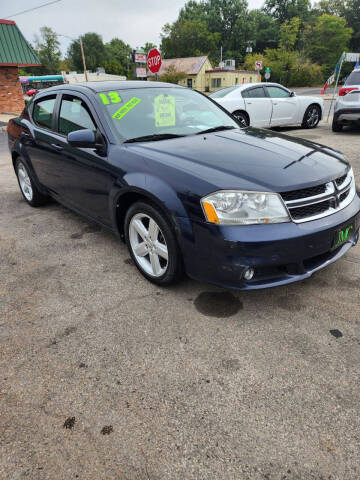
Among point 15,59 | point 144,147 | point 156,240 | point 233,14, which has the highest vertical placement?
point 233,14

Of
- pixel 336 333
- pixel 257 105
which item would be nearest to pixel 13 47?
pixel 257 105

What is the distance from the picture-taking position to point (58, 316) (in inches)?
103

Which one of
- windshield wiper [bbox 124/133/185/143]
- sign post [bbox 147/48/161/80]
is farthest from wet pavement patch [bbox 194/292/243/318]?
sign post [bbox 147/48/161/80]

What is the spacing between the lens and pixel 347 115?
8.91 metres

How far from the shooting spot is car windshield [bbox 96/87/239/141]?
3.12 m

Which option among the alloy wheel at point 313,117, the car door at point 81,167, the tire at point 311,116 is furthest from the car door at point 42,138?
the alloy wheel at point 313,117

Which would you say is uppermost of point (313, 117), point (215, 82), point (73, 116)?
point (215, 82)

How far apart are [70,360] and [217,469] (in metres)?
1.10

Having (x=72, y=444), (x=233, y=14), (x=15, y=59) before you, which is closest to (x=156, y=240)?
(x=72, y=444)

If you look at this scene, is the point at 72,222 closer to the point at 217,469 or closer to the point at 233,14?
the point at 217,469

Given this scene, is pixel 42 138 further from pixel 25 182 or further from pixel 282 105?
pixel 282 105

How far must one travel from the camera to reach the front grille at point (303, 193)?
230 cm

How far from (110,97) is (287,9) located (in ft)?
321

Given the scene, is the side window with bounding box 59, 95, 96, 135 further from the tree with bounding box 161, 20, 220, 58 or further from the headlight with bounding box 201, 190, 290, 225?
the tree with bounding box 161, 20, 220, 58
